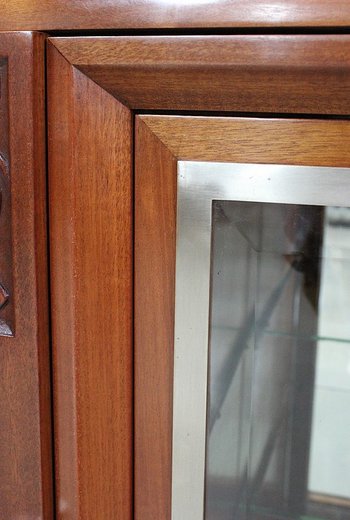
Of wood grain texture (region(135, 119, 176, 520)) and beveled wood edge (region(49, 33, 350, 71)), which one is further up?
beveled wood edge (region(49, 33, 350, 71))

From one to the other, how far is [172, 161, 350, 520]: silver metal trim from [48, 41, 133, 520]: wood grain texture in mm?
36

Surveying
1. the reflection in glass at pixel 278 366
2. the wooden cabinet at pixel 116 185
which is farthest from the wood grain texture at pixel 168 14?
the reflection in glass at pixel 278 366

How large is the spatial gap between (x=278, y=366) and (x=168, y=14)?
9.9 inches

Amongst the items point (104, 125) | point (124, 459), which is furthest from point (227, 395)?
point (104, 125)

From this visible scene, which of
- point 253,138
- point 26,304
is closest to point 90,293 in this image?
point 26,304

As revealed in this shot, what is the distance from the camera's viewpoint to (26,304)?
1.67 feet

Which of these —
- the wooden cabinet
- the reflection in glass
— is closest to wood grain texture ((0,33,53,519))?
the wooden cabinet

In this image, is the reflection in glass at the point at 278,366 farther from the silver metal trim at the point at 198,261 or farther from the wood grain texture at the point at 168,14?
the wood grain texture at the point at 168,14

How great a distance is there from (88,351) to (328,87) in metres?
0.24

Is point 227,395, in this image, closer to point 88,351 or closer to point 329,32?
point 88,351

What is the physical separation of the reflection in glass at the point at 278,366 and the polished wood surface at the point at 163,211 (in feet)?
0.10

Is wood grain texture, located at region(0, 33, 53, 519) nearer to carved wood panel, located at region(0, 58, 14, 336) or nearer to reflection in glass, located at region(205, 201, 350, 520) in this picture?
carved wood panel, located at region(0, 58, 14, 336)

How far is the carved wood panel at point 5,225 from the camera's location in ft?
1.59

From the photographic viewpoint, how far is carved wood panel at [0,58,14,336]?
1.59 feet
